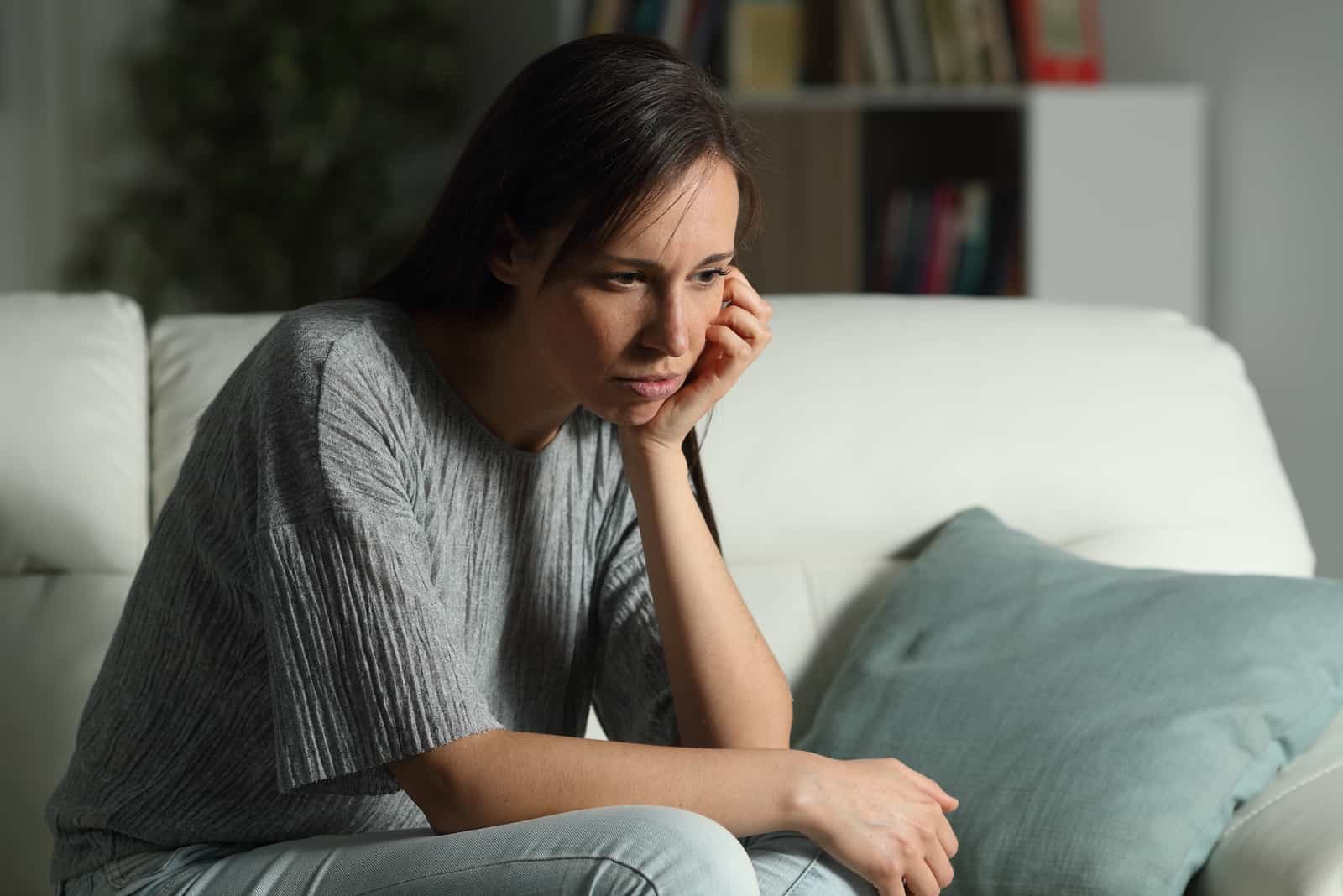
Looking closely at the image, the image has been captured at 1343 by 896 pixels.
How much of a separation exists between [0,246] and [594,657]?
305 cm

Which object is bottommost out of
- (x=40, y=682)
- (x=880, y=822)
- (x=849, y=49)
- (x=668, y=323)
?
(x=40, y=682)

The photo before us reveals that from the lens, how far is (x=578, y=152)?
1.18m

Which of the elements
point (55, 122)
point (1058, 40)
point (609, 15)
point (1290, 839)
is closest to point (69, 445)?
point (1290, 839)

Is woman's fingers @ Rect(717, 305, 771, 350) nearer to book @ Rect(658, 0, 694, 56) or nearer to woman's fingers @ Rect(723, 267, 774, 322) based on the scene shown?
woman's fingers @ Rect(723, 267, 774, 322)

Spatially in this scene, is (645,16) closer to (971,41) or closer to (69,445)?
(971,41)

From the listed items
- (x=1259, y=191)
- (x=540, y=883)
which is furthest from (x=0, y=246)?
(x=540, y=883)

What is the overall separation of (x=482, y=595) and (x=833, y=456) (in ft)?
1.79

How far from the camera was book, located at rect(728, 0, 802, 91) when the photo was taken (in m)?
3.23

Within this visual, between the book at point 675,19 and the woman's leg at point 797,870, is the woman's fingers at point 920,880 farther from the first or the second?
the book at point 675,19

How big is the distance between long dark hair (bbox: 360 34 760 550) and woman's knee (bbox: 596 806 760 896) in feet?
1.34

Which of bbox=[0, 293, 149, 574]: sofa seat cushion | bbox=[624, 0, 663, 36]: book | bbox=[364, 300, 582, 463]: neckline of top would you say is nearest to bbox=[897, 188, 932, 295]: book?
bbox=[624, 0, 663, 36]: book

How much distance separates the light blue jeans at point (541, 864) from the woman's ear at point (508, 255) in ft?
1.35

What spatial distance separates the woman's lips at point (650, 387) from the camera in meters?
1.24

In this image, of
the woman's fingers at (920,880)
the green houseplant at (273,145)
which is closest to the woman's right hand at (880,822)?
the woman's fingers at (920,880)
